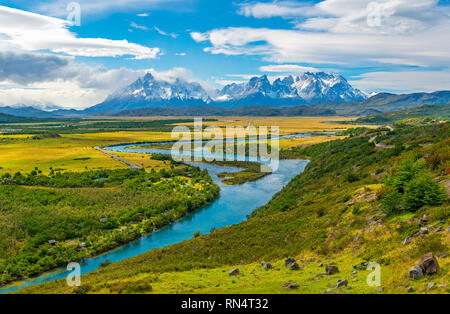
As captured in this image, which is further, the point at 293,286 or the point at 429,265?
the point at 293,286

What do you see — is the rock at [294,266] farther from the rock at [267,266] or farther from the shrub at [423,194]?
the shrub at [423,194]

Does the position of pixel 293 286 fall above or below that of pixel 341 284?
below

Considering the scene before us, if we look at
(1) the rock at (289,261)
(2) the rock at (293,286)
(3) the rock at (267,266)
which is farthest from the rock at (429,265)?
(3) the rock at (267,266)

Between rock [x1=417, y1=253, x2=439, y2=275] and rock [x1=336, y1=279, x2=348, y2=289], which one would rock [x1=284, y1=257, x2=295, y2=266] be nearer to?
rock [x1=336, y1=279, x2=348, y2=289]

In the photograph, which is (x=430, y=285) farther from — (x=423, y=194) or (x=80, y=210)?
(x=80, y=210)

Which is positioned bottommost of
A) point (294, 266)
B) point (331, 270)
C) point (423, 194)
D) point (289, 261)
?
point (289, 261)

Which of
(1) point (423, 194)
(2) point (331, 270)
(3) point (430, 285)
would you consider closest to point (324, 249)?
(2) point (331, 270)
